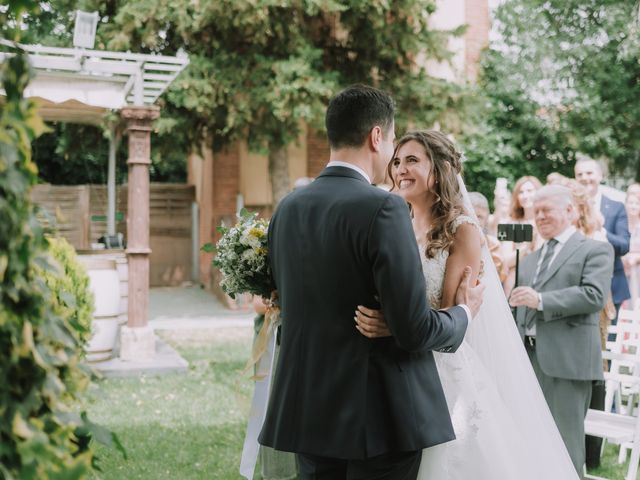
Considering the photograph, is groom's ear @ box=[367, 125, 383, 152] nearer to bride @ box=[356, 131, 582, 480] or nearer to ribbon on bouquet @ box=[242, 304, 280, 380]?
bride @ box=[356, 131, 582, 480]

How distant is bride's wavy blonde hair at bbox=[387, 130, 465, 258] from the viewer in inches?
137

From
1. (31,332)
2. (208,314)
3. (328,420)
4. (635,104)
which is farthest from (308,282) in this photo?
(635,104)

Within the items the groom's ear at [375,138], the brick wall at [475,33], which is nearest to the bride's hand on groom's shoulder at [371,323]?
the groom's ear at [375,138]

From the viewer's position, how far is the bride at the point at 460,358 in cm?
342

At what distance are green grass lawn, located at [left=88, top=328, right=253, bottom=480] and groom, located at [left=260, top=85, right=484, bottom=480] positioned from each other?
2.03 m

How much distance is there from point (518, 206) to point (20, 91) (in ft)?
19.6

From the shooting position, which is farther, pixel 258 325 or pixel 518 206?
pixel 518 206

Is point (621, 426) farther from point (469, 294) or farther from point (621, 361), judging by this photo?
point (469, 294)

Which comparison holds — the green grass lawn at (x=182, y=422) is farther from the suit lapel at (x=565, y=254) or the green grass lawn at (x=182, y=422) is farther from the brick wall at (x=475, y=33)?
the brick wall at (x=475, y=33)

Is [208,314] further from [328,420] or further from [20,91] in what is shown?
[20,91]

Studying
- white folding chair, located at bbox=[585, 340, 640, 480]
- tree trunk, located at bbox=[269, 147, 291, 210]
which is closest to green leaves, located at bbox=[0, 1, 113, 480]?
white folding chair, located at bbox=[585, 340, 640, 480]

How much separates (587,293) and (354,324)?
2.49 metres

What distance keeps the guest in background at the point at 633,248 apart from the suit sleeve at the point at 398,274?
6.44m

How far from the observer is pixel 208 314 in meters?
16.2
